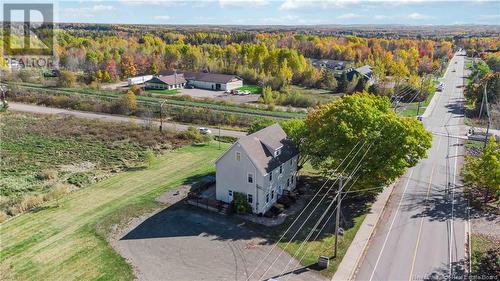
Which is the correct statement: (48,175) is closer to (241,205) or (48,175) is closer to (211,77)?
(241,205)

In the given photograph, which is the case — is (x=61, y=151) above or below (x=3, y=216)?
above

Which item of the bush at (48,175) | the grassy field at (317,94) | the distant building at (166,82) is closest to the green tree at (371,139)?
the bush at (48,175)

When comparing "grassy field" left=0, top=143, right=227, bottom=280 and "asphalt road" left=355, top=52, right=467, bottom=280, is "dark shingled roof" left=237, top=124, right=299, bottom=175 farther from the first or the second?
"asphalt road" left=355, top=52, right=467, bottom=280

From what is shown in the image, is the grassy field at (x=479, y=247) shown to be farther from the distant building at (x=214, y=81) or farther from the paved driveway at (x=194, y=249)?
the distant building at (x=214, y=81)

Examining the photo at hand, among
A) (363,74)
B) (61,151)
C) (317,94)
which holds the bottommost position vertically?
(61,151)

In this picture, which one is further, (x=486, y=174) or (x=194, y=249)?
(x=486, y=174)

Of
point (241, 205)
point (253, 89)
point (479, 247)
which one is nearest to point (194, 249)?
point (241, 205)
